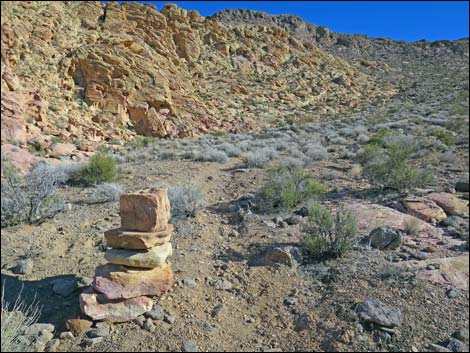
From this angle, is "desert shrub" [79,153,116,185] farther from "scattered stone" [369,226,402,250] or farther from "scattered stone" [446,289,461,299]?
"scattered stone" [446,289,461,299]

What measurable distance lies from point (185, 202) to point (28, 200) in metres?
2.67

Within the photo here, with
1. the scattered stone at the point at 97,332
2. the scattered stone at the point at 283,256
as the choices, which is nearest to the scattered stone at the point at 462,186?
the scattered stone at the point at 283,256

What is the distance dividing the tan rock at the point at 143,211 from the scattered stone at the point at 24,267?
146 centimetres

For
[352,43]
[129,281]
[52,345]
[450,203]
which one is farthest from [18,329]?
[352,43]

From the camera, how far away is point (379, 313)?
11.5 feet

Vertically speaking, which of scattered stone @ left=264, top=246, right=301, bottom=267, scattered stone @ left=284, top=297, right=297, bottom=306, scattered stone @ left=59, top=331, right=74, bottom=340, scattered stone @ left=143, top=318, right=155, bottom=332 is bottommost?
scattered stone @ left=59, top=331, right=74, bottom=340

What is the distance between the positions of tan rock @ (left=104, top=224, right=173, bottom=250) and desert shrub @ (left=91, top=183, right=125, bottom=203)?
3.24 metres

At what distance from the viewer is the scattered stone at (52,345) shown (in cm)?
332

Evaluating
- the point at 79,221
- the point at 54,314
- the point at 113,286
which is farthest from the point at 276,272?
the point at 79,221

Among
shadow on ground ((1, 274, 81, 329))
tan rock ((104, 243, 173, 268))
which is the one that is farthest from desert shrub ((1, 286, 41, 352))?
tan rock ((104, 243, 173, 268))

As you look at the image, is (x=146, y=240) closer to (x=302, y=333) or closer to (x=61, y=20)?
(x=302, y=333)

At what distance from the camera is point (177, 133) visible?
22344 millimetres

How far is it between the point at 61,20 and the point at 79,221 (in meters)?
22.7

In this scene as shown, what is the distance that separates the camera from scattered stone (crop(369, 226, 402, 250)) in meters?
4.83
